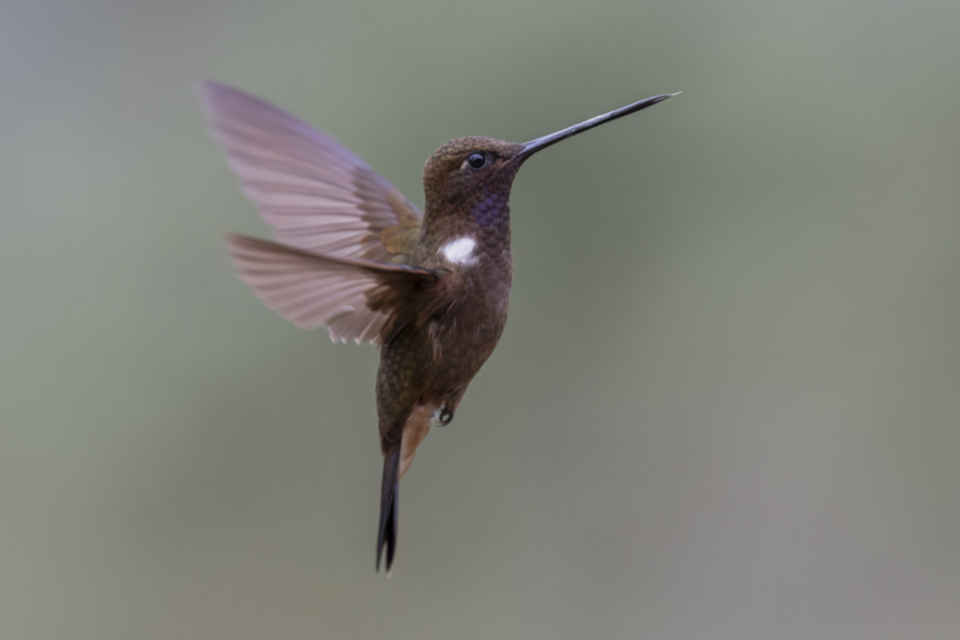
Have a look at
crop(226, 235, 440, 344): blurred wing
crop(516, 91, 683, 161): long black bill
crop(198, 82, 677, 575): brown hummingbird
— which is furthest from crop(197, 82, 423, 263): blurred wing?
crop(516, 91, 683, 161): long black bill

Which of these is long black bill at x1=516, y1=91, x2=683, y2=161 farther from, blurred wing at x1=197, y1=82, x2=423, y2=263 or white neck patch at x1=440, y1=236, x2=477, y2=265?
blurred wing at x1=197, y1=82, x2=423, y2=263

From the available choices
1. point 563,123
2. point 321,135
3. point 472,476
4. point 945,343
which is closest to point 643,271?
point 563,123

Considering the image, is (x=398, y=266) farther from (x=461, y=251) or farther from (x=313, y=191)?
(x=313, y=191)

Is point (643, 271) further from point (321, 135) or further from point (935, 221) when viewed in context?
point (321, 135)

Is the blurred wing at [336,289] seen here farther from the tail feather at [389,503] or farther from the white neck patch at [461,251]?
the tail feather at [389,503]

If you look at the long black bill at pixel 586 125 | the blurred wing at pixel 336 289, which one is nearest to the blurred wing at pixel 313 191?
the blurred wing at pixel 336 289

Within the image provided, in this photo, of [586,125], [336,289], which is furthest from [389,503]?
[586,125]
